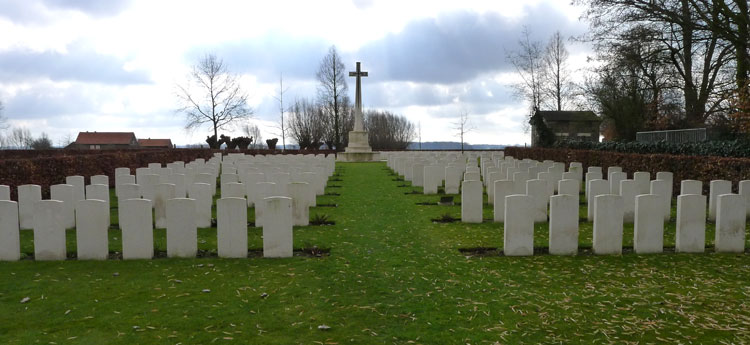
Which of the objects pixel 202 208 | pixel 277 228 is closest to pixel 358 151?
pixel 202 208

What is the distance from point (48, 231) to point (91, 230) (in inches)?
20.2

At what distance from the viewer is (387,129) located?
9331 cm

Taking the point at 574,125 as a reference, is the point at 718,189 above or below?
below

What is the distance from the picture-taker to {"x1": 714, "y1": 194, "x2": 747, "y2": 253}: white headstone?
6.75 m

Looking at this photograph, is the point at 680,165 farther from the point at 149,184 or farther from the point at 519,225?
the point at 149,184

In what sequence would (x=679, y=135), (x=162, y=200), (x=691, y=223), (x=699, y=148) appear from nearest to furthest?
(x=691, y=223)
(x=162, y=200)
(x=699, y=148)
(x=679, y=135)

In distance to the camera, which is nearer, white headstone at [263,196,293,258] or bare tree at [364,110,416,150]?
white headstone at [263,196,293,258]

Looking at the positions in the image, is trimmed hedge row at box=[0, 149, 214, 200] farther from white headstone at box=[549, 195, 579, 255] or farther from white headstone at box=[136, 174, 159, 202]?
white headstone at box=[549, 195, 579, 255]

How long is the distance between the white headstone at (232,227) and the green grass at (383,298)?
20cm

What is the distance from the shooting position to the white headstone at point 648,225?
6597 mm

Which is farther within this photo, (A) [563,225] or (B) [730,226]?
(B) [730,226]

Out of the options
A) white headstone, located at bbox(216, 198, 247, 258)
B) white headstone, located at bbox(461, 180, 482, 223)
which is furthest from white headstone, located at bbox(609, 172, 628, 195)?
Result: white headstone, located at bbox(216, 198, 247, 258)

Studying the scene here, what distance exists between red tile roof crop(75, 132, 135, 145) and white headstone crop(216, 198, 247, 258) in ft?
287

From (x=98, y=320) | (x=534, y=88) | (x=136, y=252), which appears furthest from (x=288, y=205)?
(x=534, y=88)
